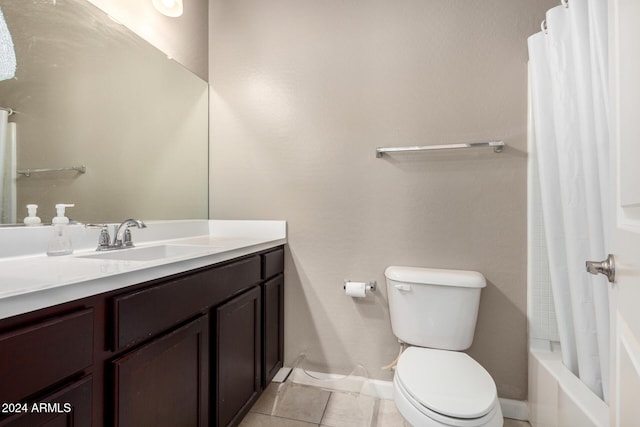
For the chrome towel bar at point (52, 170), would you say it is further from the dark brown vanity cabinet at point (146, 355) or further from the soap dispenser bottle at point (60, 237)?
the dark brown vanity cabinet at point (146, 355)

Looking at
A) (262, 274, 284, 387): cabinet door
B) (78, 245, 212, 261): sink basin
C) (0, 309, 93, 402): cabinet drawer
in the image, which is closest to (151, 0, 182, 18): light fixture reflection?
(78, 245, 212, 261): sink basin

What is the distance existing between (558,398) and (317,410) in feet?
3.45

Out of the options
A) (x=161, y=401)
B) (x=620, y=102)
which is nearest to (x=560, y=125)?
(x=620, y=102)

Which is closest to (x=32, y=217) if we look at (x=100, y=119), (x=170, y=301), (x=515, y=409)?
(x=100, y=119)

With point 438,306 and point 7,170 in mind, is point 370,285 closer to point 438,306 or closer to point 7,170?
point 438,306

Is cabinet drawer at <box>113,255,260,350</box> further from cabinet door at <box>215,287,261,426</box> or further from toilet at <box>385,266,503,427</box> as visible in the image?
toilet at <box>385,266,503,427</box>

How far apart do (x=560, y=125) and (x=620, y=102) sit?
2.58 ft

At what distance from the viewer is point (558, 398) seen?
1234mm

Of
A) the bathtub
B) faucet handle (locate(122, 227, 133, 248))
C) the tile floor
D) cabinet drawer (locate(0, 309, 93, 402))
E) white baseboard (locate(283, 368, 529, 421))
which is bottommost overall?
the tile floor

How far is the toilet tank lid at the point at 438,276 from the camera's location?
1.44 meters

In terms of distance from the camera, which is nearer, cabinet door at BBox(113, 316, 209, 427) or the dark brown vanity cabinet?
the dark brown vanity cabinet

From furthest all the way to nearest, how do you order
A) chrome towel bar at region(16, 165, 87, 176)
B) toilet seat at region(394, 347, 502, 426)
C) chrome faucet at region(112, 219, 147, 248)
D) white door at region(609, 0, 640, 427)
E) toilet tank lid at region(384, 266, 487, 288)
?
toilet tank lid at region(384, 266, 487, 288) < chrome faucet at region(112, 219, 147, 248) < chrome towel bar at region(16, 165, 87, 176) < toilet seat at region(394, 347, 502, 426) < white door at region(609, 0, 640, 427)

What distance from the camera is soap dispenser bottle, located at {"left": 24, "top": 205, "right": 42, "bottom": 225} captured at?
3.68 feet

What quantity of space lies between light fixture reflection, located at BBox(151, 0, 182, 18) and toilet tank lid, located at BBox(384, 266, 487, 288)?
179 cm
